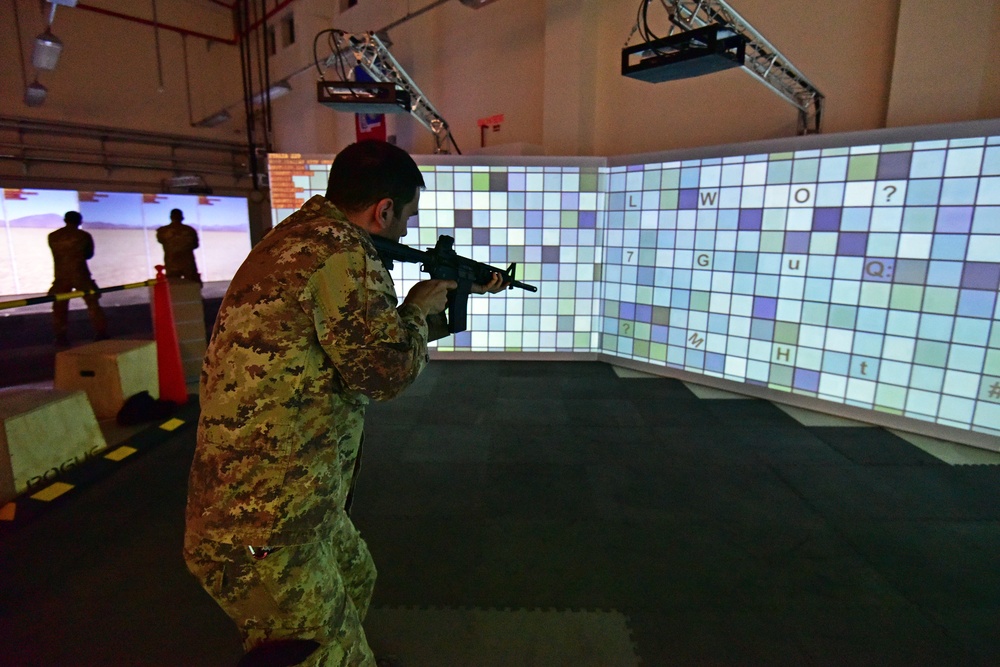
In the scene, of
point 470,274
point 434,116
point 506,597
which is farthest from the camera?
point 434,116

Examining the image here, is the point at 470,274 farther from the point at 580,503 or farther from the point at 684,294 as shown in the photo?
the point at 684,294

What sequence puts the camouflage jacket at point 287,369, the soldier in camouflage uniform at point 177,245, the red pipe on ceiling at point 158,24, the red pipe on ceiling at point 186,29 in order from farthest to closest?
the red pipe on ceiling at point 186,29
the red pipe on ceiling at point 158,24
the soldier in camouflage uniform at point 177,245
the camouflage jacket at point 287,369

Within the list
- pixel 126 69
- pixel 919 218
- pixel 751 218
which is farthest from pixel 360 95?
pixel 126 69

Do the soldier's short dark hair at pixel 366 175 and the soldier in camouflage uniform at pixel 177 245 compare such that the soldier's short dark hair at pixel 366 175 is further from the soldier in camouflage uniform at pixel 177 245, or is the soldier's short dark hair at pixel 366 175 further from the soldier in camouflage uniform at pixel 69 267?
the soldier in camouflage uniform at pixel 69 267

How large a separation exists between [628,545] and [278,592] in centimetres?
170

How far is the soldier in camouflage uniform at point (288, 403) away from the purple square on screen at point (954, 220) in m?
3.89

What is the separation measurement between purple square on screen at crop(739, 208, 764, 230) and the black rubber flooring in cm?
166

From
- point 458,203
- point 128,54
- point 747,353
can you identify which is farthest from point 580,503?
point 128,54

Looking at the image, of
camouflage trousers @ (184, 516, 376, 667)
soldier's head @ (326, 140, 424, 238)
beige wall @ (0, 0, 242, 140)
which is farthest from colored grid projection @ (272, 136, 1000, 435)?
beige wall @ (0, 0, 242, 140)

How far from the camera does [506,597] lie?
203cm

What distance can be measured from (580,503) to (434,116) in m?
5.02

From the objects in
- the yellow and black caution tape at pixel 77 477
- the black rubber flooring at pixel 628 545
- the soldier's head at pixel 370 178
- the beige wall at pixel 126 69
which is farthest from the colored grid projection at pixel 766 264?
the beige wall at pixel 126 69

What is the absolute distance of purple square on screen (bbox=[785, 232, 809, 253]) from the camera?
13.1 ft

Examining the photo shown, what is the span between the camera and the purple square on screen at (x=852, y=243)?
3.72 m
